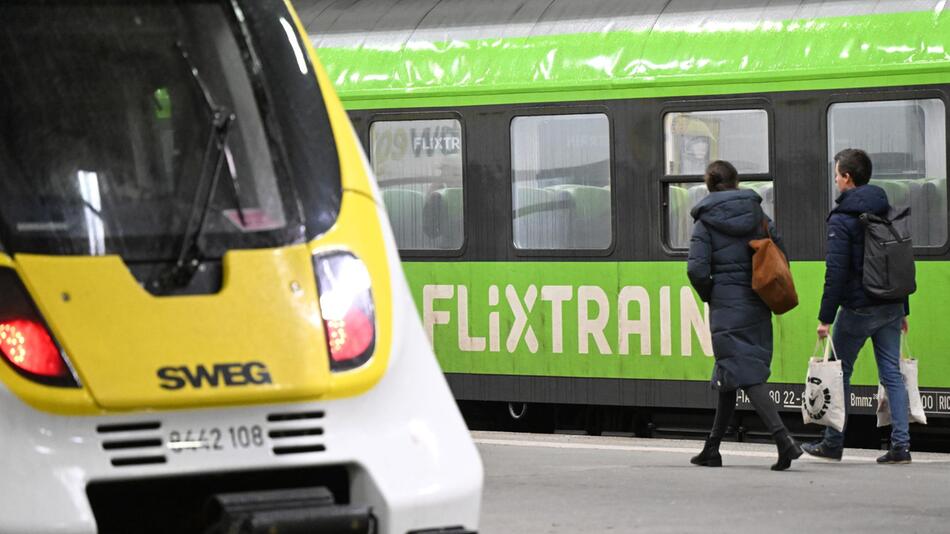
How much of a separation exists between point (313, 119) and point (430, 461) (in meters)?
0.97

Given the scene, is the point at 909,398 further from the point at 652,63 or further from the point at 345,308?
the point at 345,308

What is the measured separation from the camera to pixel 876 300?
10.3 metres

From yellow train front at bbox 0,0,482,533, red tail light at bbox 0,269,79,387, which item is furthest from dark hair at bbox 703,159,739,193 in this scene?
red tail light at bbox 0,269,79,387

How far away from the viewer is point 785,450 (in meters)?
10.1

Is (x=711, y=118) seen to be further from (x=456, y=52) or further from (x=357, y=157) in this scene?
(x=357, y=157)

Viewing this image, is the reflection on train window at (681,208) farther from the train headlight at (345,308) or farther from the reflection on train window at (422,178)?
the train headlight at (345,308)

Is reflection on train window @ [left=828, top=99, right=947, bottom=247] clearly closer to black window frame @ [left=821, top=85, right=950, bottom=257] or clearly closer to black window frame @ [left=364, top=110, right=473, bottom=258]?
black window frame @ [left=821, top=85, right=950, bottom=257]

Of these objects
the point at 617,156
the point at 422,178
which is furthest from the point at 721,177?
the point at 422,178

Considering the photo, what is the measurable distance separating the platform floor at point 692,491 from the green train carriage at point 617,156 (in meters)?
1.12

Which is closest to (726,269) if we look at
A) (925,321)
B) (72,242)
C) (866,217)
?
(866,217)

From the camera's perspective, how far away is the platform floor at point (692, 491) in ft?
27.2

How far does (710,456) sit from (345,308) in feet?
20.0

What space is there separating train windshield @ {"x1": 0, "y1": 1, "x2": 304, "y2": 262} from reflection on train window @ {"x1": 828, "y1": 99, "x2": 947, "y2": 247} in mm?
7501

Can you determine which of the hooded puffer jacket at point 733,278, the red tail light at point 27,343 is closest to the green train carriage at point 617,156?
the hooded puffer jacket at point 733,278
